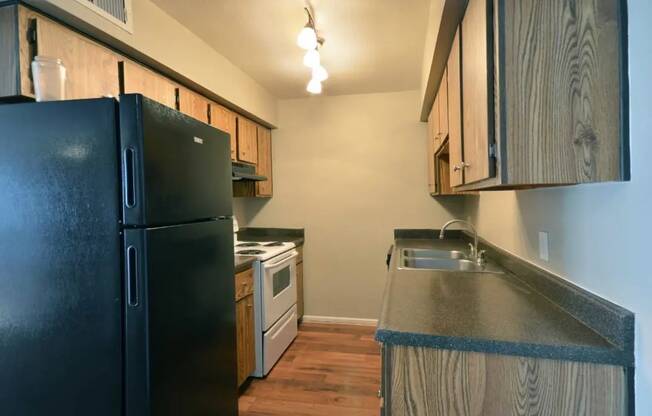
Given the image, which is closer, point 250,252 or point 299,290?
point 250,252

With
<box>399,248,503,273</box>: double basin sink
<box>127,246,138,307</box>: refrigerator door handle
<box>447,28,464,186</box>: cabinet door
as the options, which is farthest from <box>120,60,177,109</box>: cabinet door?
<box>399,248,503,273</box>: double basin sink

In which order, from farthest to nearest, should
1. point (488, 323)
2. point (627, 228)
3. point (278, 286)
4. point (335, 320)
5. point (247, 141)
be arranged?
point (335, 320)
point (247, 141)
point (278, 286)
point (488, 323)
point (627, 228)

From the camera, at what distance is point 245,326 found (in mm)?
2424

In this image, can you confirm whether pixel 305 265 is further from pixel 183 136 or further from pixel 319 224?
pixel 183 136

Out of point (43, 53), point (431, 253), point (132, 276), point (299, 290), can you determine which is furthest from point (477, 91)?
point (299, 290)

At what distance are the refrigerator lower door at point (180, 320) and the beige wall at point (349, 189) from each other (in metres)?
1.95

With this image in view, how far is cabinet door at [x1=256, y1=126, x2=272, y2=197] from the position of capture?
11.7ft

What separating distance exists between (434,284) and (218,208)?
1.10m

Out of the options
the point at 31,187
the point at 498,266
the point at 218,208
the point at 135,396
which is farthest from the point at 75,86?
the point at 498,266

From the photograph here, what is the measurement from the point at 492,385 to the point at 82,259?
1371 mm

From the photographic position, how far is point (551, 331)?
38.4 inches

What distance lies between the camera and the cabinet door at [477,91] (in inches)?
38.3

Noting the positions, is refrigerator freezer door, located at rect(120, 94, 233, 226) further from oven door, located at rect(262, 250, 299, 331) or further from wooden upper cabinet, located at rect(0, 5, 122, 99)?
oven door, located at rect(262, 250, 299, 331)

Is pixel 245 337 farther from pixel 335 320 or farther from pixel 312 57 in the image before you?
pixel 312 57
